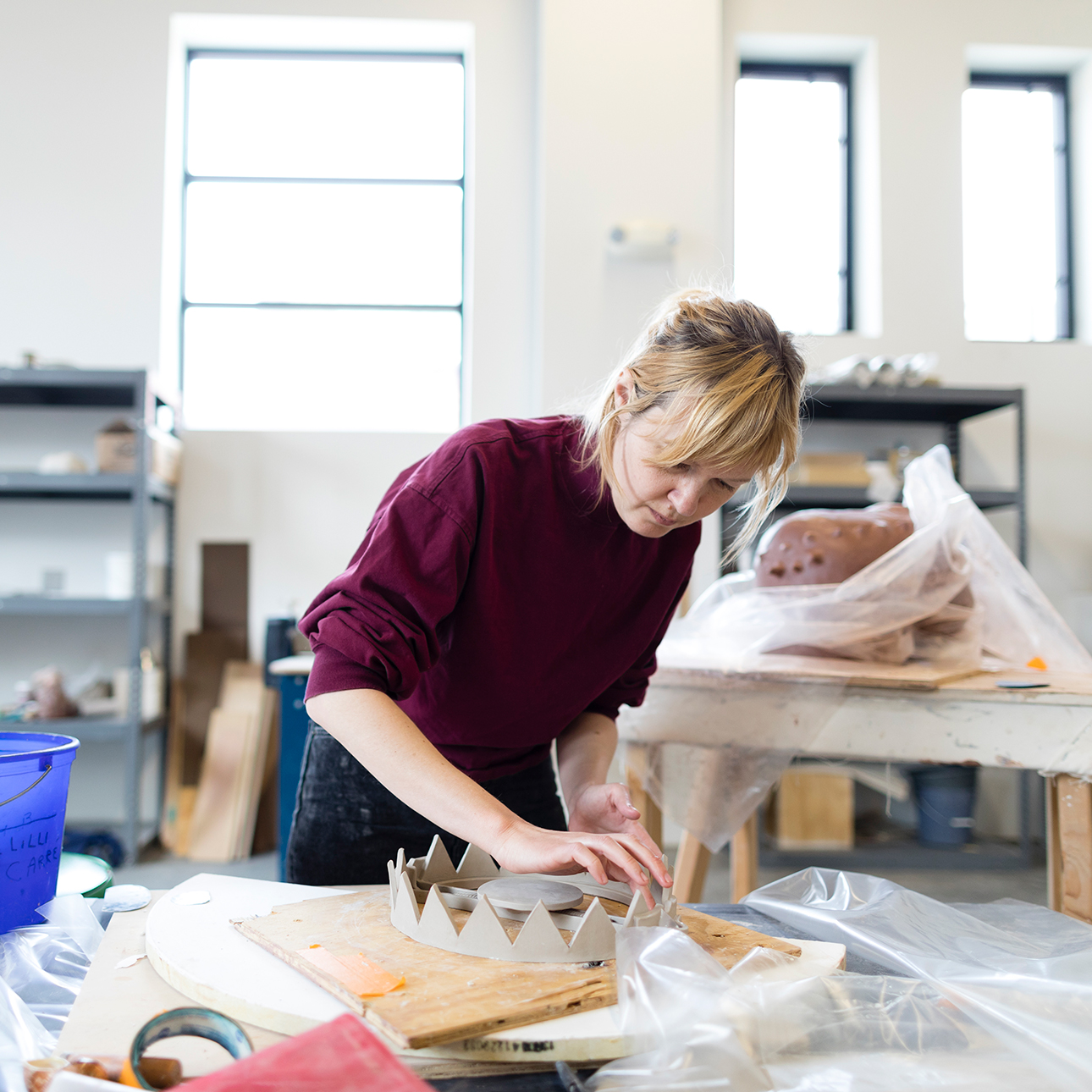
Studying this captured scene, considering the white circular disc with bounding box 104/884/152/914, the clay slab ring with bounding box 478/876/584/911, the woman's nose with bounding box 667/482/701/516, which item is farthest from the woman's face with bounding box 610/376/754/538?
the white circular disc with bounding box 104/884/152/914

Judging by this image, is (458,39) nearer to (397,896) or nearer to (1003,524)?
(1003,524)

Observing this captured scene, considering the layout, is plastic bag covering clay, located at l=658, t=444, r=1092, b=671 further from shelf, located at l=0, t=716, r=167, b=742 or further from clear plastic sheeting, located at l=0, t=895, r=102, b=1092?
shelf, located at l=0, t=716, r=167, b=742

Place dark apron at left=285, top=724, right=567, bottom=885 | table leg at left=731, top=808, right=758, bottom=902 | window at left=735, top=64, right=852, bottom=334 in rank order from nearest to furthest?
dark apron at left=285, top=724, right=567, bottom=885 < table leg at left=731, top=808, right=758, bottom=902 < window at left=735, top=64, right=852, bottom=334

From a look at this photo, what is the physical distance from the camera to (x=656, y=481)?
94 cm

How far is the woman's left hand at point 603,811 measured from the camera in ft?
3.08

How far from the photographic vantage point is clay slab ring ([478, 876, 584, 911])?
2.46 ft

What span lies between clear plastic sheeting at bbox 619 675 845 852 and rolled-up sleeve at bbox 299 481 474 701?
693 millimetres

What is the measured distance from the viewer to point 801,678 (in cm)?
142

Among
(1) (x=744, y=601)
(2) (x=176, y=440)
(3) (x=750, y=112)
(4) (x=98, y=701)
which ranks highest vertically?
(3) (x=750, y=112)

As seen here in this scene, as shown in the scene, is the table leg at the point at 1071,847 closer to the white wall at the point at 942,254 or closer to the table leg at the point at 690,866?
the table leg at the point at 690,866

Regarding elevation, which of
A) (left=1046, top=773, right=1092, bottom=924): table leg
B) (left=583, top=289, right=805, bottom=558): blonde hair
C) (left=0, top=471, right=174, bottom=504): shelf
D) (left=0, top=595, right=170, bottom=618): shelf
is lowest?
(left=1046, top=773, right=1092, bottom=924): table leg

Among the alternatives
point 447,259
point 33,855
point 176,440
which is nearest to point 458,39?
point 447,259

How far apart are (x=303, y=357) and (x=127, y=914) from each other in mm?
2812

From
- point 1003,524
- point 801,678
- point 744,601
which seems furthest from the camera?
point 1003,524
